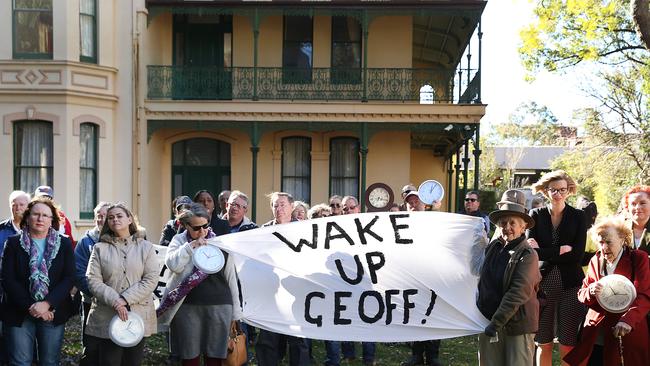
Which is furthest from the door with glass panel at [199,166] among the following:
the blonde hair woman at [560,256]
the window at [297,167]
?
the blonde hair woman at [560,256]

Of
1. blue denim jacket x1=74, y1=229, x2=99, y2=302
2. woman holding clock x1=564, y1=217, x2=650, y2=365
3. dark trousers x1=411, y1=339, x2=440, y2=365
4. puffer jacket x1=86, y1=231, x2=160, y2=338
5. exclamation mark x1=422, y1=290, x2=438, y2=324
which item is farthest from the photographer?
dark trousers x1=411, y1=339, x2=440, y2=365

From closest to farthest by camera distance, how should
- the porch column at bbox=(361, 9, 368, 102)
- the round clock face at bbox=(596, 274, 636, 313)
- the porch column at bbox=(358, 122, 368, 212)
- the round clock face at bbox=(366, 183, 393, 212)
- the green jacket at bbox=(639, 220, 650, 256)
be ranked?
the round clock face at bbox=(596, 274, 636, 313)
the green jacket at bbox=(639, 220, 650, 256)
the round clock face at bbox=(366, 183, 393, 212)
the porch column at bbox=(361, 9, 368, 102)
the porch column at bbox=(358, 122, 368, 212)

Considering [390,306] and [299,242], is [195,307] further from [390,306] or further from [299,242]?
[390,306]

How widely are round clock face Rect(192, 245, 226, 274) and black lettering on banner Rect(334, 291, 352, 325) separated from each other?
3.82 feet

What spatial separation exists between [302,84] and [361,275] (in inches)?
533

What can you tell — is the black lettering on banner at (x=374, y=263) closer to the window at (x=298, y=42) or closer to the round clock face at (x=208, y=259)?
the round clock face at (x=208, y=259)

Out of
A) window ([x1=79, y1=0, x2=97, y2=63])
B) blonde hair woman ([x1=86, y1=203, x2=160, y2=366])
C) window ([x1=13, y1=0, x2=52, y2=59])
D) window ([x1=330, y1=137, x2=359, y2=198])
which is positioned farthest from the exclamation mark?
window ([x1=13, y1=0, x2=52, y2=59])

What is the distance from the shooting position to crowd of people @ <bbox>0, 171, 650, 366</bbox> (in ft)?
18.3

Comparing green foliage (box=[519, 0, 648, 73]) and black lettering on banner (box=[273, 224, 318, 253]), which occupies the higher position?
green foliage (box=[519, 0, 648, 73])

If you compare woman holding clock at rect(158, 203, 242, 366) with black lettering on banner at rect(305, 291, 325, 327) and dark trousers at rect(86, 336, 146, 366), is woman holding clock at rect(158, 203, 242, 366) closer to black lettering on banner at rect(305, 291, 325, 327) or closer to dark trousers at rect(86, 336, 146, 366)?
dark trousers at rect(86, 336, 146, 366)

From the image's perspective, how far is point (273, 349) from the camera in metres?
6.58

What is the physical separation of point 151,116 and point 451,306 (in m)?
14.2

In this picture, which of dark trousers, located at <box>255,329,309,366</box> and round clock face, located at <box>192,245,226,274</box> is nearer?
round clock face, located at <box>192,245,226,274</box>

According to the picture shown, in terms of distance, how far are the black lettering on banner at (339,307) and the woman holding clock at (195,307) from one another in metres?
1.00
